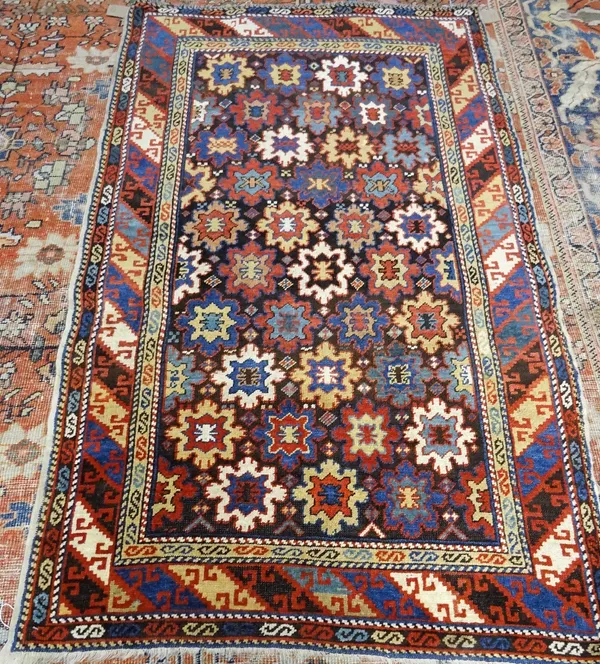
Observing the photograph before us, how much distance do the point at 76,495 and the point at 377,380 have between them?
92cm

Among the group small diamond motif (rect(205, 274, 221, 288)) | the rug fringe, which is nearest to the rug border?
the rug fringe

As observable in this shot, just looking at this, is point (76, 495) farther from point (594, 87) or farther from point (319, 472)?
point (594, 87)

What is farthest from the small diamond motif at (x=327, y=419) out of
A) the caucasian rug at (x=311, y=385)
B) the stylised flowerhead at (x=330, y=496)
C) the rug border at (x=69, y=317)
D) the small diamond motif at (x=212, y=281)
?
the rug border at (x=69, y=317)

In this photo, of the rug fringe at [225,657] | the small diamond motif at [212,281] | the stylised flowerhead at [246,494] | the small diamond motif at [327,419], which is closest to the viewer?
the rug fringe at [225,657]

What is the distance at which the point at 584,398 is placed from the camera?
1807 millimetres

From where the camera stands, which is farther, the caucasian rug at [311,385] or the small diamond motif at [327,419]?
the small diamond motif at [327,419]

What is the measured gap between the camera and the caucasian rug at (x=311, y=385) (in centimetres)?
157

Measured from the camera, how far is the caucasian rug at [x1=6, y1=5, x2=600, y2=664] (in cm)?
157

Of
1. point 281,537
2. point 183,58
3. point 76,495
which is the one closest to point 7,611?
point 76,495

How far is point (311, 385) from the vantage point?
184cm

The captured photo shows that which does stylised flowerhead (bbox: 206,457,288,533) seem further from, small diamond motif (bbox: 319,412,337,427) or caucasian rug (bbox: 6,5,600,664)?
small diamond motif (bbox: 319,412,337,427)

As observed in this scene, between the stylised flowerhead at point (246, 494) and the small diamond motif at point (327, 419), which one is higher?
the small diamond motif at point (327, 419)

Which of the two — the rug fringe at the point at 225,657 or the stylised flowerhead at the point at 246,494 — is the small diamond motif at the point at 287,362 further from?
the rug fringe at the point at 225,657

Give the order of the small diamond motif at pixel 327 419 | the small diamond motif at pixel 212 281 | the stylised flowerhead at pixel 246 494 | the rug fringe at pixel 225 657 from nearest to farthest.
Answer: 1. the rug fringe at pixel 225 657
2. the stylised flowerhead at pixel 246 494
3. the small diamond motif at pixel 327 419
4. the small diamond motif at pixel 212 281
